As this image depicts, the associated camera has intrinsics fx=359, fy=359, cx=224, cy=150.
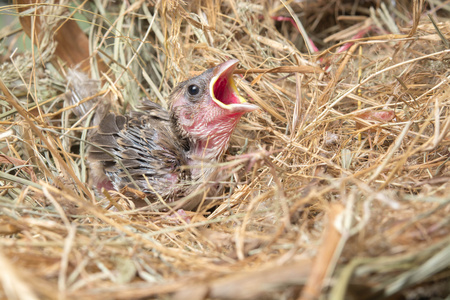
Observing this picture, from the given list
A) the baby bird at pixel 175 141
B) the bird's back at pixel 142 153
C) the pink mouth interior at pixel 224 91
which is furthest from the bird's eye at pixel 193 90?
the bird's back at pixel 142 153

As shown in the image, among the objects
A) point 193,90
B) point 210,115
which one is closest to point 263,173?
point 210,115

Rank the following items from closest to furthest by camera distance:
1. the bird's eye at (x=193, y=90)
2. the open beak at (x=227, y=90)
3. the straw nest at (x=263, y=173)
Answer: the straw nest at (x=263, y=173), the open beak at (x=227, y=90), the bird's eye at (x=193, y=90)

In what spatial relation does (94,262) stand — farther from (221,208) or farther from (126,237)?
(221,208)

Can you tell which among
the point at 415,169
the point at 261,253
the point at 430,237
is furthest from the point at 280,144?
the point at 430,237

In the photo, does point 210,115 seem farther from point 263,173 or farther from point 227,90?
point 263,173

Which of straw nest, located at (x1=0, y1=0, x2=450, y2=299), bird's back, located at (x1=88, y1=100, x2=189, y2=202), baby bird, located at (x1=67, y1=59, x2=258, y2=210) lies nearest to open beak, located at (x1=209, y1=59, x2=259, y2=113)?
baby bird, located at (x1=67, y1=59, x2=258, y2=210)

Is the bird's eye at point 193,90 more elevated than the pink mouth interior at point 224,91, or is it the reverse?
the bird's eye at point 193,90

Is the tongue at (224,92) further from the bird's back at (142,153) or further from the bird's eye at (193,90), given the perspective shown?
the bird's back at (142,153)
